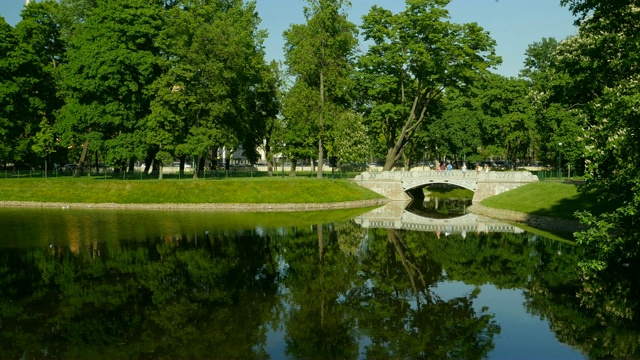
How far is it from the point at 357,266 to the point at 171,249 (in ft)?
45.6

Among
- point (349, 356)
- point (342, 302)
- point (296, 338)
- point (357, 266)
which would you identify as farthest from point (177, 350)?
point (357, 266)

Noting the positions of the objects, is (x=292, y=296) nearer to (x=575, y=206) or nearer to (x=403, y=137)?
(x=575, y=206)

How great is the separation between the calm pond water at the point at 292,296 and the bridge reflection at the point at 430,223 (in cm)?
266

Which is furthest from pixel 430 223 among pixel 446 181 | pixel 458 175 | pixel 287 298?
pixel 287 298

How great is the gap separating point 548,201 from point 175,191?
43.8 m

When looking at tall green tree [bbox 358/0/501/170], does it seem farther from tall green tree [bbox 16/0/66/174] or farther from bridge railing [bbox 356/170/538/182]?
tall green tree [bbox 16/0/66/174]

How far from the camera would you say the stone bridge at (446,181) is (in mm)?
73125

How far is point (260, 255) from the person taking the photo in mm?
38656

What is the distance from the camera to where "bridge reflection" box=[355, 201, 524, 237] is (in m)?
52.9

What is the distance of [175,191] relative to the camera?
70.8 m

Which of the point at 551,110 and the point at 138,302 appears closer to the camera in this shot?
the point at 138,302

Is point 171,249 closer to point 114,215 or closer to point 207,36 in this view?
point 114,215

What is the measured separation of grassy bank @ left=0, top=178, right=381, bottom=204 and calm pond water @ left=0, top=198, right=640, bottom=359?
18.8 metres

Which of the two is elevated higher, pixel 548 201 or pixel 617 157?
pixel 617 157
